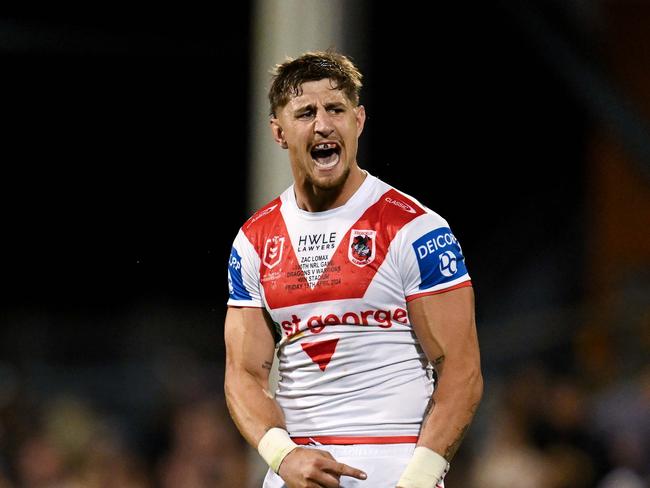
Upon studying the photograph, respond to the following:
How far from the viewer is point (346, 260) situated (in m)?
3.31

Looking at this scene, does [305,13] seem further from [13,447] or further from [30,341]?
[30,341]

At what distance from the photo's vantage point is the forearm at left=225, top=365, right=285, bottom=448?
→ 338 cm

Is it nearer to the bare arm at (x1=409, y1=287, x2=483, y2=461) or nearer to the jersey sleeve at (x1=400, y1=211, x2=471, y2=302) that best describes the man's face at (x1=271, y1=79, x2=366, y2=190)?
the jersey sleeve at (x1=400, y1=211, x2=471, y2=302)

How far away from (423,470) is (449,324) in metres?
0.36

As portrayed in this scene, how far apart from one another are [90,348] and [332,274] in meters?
7.34

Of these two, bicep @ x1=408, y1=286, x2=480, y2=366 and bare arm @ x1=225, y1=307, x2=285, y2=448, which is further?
bare arm @ x1=225, y1=307, x2=285, y2=448

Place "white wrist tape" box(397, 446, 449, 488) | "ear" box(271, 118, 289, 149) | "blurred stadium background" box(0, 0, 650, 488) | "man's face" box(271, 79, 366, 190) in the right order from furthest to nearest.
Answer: "blurred stadium background" box(0, 0, 650, 488) < "ear" box(271, 118, 289, 149) < "man's face" box(271, 79, 366, 190) < "white wrist tape" box(397, 446, 449, 488)

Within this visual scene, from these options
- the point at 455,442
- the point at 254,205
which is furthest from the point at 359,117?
the point at 254,205

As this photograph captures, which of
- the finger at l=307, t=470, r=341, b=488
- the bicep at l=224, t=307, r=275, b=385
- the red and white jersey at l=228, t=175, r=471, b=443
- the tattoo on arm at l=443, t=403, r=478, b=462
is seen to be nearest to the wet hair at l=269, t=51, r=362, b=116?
the red and white jersey at l=228, t=175, r=471, b=443

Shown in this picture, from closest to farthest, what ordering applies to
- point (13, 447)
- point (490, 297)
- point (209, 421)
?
1. point (209, 421)
2. point (13, 447)
3. point (490, 297)

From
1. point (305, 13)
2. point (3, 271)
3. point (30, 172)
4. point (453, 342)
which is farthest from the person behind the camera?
point (30, 172)

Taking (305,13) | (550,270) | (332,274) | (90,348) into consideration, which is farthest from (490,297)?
(332,274)

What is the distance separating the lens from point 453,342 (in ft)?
10.6

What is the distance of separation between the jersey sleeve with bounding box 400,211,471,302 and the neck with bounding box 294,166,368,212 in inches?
8.4
